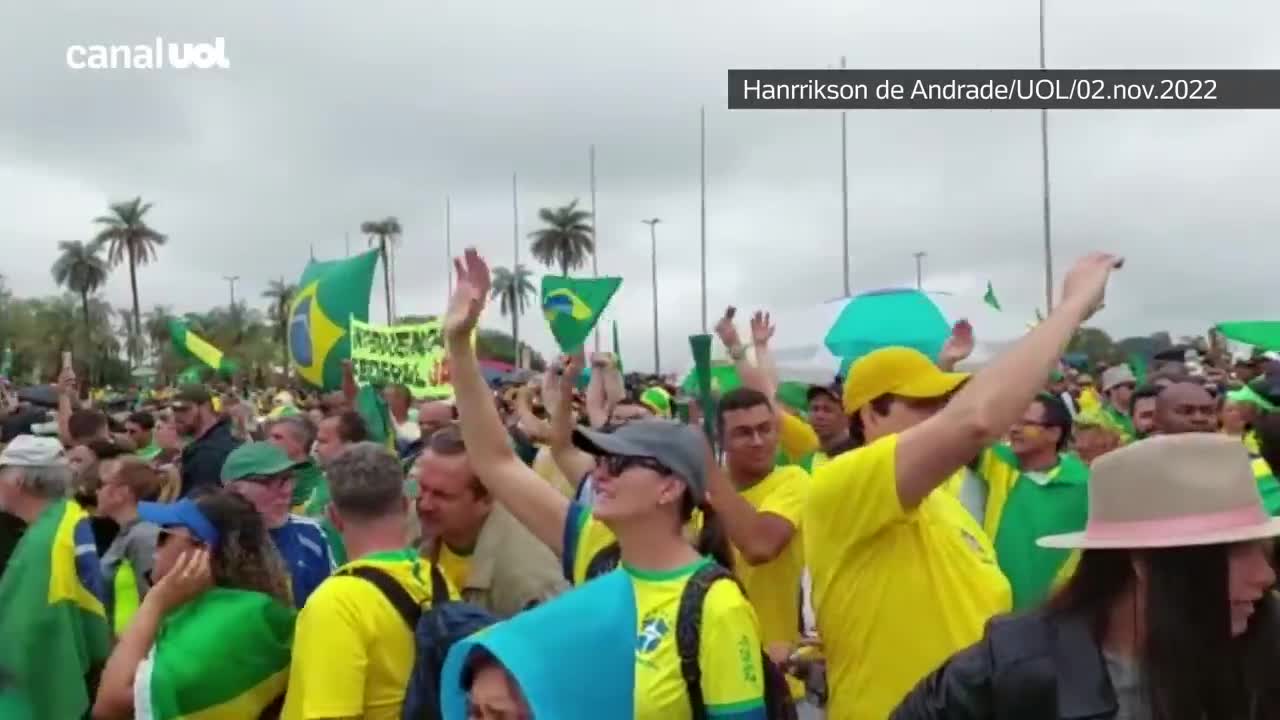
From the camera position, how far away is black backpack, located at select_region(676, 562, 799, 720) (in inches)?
118

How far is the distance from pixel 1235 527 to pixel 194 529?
2843mm

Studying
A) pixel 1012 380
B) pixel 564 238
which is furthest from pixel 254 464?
pixel 564 238

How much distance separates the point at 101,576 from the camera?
18.0 ft

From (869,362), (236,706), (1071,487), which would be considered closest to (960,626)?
(869,362)

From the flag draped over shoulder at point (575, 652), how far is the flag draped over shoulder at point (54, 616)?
3210 mm

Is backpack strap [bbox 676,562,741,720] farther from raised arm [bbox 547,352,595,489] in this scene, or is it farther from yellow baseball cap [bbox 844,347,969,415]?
raised arm [bbox 547,352,595,489]

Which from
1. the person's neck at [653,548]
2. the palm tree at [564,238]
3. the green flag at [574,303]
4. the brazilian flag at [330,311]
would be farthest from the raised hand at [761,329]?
the palm tree at [564,238]

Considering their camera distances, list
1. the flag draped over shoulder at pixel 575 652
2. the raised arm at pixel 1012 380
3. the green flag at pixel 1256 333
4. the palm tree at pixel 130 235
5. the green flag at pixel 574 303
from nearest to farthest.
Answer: the flag draped over shoulder at pixel 575 652 < the raised arm at pixel 1012 380 < the green flag at pixel 574 303 < the green flag at pixel 1256 333 < the palm tree at pixel 130 235

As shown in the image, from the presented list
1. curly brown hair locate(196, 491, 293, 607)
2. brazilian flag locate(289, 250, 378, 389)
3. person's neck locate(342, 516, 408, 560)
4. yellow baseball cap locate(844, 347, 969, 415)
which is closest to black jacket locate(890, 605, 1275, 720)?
yellow baseball cap locate(844, 347, 969, 415)

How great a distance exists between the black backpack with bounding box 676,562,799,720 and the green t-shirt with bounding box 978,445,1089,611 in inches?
107

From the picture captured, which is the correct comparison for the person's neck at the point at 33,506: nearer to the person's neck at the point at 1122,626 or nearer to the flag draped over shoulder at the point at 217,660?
the flag draped over shoulder at the point at 217,660

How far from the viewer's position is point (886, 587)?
11.3 feet

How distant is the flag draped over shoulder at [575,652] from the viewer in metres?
2.26

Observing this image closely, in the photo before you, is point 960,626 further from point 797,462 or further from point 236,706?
point 797,462
